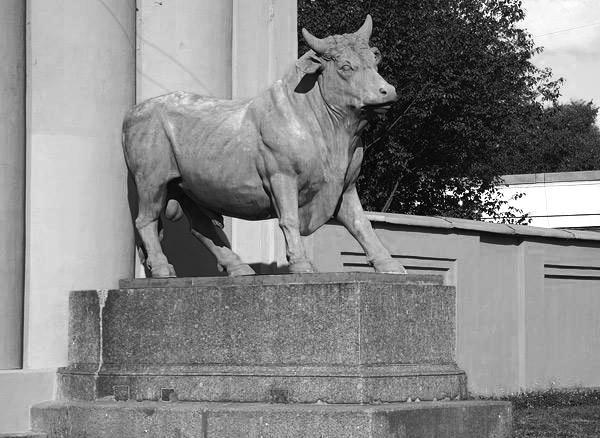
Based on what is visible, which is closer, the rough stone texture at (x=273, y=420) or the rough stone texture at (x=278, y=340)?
the rough stone texture at (x=273, y=420)

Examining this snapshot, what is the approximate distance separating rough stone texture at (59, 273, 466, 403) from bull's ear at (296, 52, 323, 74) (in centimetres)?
147

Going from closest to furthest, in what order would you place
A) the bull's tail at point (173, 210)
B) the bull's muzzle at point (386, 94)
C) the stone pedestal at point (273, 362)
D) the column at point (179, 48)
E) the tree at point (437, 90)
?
the stone pedestal at point (273, 362)
the bull's muzzle at point (386, 94)
the bull's tail at point (173, 210)
the column at point (179, 48)
the tree at point (437, 90)

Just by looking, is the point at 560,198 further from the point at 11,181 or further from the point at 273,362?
the point at 273,362

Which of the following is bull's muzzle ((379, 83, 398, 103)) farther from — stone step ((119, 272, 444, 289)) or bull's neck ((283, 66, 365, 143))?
stone step ((119, 272, 444, 289))

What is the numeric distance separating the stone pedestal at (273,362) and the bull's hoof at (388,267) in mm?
Answer: 199

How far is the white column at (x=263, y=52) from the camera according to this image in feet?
37.7

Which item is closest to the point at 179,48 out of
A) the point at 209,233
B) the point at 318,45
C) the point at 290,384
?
the point at 209,233

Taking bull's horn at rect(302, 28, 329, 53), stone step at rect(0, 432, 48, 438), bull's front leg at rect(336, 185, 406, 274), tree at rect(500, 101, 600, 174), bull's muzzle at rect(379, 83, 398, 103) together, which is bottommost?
stone step at rect(0, 432, 48, 438)

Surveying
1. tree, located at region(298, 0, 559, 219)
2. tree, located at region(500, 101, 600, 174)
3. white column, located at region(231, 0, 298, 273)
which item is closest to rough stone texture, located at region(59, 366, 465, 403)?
white column, located at region(231, 0, 298, 273)

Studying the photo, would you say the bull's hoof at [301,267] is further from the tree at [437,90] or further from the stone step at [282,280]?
the tree at [437,90]

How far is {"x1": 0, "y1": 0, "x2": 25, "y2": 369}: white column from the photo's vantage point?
974 centimetres

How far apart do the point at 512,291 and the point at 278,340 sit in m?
10.3

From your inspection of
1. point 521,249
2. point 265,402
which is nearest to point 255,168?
point 265,402

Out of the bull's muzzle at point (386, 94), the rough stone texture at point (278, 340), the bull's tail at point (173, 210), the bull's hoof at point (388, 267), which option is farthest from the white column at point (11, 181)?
the bull's muzzle at point (386, 94)
